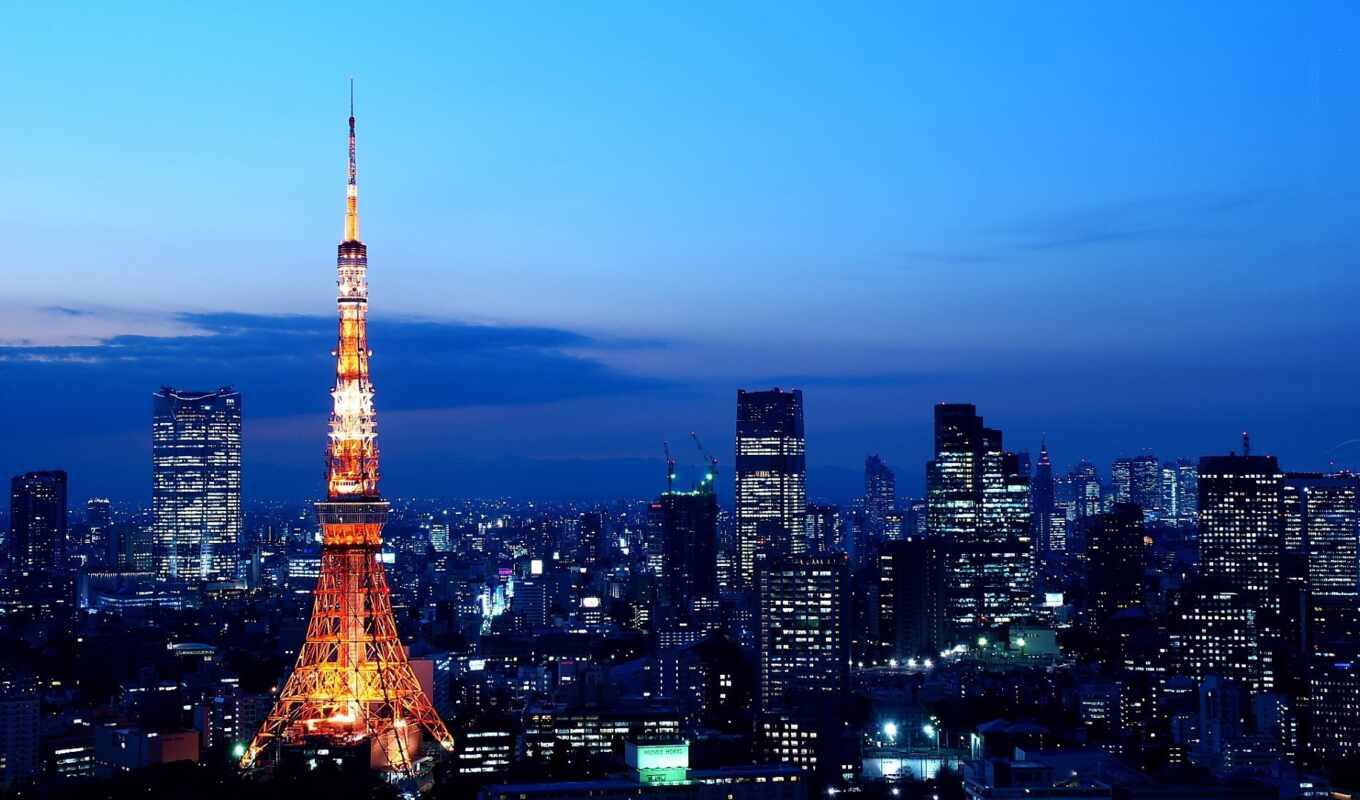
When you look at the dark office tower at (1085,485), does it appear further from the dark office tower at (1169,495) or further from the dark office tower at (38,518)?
the dark office tower at (38,518)

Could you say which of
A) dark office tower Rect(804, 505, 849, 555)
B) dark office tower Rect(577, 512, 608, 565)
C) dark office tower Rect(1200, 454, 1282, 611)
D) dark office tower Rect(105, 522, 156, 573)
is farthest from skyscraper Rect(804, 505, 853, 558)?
dark office tower Rect(105, 522, 156, 573)

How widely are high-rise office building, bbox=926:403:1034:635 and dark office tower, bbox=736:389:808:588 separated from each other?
4.52m

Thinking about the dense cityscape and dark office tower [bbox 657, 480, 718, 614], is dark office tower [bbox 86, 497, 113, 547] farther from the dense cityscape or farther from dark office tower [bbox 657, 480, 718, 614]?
dark office tower [bbox 657, 480, 718, 614]

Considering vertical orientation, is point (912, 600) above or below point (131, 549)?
below

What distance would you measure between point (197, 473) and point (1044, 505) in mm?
24705

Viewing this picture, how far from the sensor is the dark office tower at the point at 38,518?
48.6 meters

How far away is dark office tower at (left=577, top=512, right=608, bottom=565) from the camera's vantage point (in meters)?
55.6

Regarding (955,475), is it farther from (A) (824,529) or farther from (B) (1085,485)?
(B) (1085,485)

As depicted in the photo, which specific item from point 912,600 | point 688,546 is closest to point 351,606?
point 912,600

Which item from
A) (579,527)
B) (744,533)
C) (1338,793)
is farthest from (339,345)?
(579,527)

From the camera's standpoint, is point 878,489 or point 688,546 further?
point 878,489

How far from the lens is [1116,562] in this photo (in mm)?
40875

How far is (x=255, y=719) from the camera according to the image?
22.2 meters

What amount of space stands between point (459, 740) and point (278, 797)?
4.13 meters
